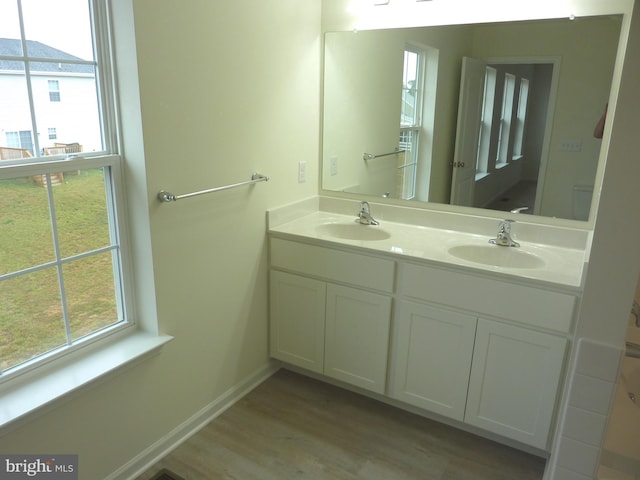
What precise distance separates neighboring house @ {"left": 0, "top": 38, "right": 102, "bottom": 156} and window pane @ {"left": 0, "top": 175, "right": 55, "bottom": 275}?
13 cm

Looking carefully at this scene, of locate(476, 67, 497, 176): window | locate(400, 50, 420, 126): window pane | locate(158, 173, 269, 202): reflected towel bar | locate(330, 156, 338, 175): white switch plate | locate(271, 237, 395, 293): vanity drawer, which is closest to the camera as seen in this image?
locate(158, 173, 269, 202): reflected towel bar

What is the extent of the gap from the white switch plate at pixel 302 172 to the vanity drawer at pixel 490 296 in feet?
2.69

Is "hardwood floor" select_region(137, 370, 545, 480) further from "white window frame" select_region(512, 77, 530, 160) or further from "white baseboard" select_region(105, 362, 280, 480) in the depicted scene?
"white window frame" select_region(512, 77, 530, 160)

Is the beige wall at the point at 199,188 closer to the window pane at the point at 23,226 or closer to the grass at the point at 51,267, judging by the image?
the grass at the point at 51,267

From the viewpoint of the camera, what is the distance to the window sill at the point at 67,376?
1510mm

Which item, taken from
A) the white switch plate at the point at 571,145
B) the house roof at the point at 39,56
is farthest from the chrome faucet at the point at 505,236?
the house roof at the point at 39,56

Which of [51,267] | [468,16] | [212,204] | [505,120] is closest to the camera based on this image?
[51,267]

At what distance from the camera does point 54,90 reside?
158cm

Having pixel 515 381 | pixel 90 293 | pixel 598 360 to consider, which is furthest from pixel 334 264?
pixel 598 360

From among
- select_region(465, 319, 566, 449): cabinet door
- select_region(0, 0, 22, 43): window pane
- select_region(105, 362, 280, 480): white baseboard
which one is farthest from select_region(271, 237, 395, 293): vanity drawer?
select_region(0, 0, 22, 43): window pane

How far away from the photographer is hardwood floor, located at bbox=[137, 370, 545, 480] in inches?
79.8

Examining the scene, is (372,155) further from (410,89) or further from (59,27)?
(59,27)

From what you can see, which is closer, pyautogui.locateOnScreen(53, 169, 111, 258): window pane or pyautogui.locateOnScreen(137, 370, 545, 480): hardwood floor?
pyautogui.locateOnScreen(53, 169, 111, 258): window pane

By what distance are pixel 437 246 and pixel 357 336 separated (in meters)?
0.58
